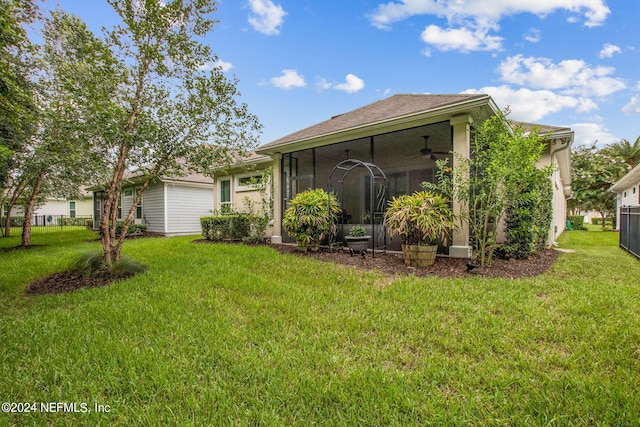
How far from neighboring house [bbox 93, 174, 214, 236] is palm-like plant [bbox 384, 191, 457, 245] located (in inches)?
467

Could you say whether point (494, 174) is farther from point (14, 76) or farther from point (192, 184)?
point (192, 184)

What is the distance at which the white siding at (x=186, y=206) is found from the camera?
14648 mm

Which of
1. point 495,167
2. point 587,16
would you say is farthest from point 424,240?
point 587,16

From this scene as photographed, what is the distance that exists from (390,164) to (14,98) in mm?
8243

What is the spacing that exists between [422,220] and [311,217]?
285cm

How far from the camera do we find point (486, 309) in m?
3.27

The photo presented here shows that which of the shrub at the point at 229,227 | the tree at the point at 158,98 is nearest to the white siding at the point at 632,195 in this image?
the shrub at the point at 229,227

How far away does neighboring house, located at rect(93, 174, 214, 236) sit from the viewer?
47.6 feet

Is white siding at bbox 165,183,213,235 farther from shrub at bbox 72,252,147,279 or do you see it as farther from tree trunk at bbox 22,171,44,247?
shrub at bbox 72,252,147,279

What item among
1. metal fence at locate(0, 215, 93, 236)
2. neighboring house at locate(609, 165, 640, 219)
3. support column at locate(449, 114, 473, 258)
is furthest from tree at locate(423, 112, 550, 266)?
metal fence at locate(0, 215, 93, 236)

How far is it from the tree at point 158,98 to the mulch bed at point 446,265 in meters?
3.55

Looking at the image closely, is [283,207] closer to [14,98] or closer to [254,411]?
[14,98]

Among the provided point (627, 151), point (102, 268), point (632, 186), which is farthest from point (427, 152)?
point (627, 151)

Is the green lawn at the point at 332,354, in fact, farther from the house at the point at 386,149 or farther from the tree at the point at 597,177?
the tree at the point at 597,177
